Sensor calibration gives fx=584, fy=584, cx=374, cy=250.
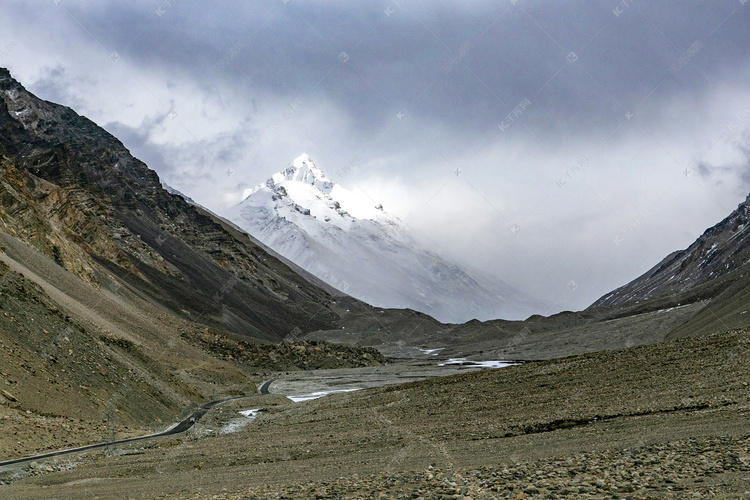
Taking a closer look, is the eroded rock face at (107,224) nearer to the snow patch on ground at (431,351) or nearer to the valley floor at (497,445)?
the snow patch on ground at (431,351)

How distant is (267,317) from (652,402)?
145604mm

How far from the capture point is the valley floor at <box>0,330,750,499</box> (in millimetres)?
12922

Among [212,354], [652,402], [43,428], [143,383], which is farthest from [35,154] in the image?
[652,402]

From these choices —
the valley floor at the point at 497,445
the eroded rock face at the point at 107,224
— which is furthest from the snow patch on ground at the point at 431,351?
the valley floor at the point at 497,445

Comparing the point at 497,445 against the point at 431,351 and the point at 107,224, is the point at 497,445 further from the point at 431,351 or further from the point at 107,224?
the point at 431,351

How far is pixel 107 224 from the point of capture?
131375 mm

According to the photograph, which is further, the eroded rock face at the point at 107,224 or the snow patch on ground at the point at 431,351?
the snow patch on ground at the point at 431,351

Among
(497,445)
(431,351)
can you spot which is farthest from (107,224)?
(497,445)

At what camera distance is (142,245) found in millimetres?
138250

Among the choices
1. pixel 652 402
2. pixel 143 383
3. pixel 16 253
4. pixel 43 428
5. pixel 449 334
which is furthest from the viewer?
pixel 449 334

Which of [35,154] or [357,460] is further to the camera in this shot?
[35,154]

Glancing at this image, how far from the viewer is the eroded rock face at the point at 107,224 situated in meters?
81.6

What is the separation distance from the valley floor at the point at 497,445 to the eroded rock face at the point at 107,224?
178 feet

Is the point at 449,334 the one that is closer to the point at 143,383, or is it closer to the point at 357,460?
the point at 143,383
